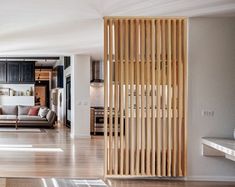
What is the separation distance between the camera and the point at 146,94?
228 inches

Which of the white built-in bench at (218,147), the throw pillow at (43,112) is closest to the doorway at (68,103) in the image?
the throw pillow at (43,112)

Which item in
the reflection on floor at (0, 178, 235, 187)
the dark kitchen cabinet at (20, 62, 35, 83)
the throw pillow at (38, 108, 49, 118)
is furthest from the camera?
the dark kitchen cabinet at (20, 62, 35, 83)

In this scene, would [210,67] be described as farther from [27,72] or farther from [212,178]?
[27,72]

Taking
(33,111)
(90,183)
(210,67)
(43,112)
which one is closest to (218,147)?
(210,67)

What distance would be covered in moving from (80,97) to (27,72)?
5.57 m

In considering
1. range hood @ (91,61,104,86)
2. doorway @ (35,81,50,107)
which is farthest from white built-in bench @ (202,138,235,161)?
doorway @ (35,81,50,107)

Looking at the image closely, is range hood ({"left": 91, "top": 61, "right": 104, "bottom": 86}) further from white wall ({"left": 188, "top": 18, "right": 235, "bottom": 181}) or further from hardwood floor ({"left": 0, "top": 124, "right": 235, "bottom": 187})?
white wall ({"left": 188, "top": 18, "right": 235, "bottom": 181})

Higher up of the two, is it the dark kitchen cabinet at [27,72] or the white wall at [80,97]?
the dark kitchen cabinet at [27,72]

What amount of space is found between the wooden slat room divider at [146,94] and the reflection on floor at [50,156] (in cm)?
75

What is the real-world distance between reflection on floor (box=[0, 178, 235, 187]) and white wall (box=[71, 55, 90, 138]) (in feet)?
18.2

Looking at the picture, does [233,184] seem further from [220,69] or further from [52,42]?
[52,42]

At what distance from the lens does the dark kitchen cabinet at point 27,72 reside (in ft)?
52.4

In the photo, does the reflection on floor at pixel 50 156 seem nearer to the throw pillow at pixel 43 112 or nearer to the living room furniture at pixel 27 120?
the living room furniture at pixel 27 120

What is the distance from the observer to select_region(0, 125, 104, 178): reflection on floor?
6.18 m
